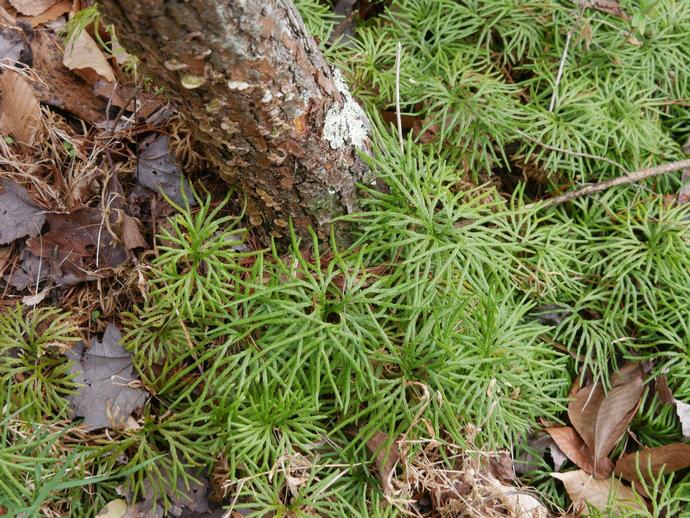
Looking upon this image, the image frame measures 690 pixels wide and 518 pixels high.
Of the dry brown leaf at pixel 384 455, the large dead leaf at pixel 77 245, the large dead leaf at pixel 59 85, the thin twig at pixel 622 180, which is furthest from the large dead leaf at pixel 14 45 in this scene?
the thin twig at pixel 622 180

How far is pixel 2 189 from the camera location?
6.85 ft

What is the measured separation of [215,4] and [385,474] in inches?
56.2

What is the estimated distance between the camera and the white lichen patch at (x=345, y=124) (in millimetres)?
1868

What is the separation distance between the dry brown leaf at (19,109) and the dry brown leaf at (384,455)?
161cm

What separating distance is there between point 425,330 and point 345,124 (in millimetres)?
707

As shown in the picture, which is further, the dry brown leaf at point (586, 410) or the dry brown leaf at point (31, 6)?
the dry brown leaf at point (31, 6)

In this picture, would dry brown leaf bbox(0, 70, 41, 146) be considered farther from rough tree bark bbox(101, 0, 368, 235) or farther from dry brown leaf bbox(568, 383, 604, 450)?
dry brown leaf bbox(568, 383, 604, 450)

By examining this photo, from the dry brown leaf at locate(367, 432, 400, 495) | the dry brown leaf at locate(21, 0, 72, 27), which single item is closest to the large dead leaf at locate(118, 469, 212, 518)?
the dry brown leaf at locate(367, 432, 400, 495)

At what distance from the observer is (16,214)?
6.80ft

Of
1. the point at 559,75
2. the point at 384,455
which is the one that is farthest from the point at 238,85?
the point at 559,75

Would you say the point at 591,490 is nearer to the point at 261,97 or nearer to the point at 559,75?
the point at 559,75

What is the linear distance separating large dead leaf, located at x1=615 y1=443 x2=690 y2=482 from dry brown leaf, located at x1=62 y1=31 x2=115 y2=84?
242 cm

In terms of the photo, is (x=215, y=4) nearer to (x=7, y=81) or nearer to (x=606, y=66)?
(x=7, y=81)

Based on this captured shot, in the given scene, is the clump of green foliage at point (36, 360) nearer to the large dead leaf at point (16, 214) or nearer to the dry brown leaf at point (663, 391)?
the large dead leaf at point (16, 214)
